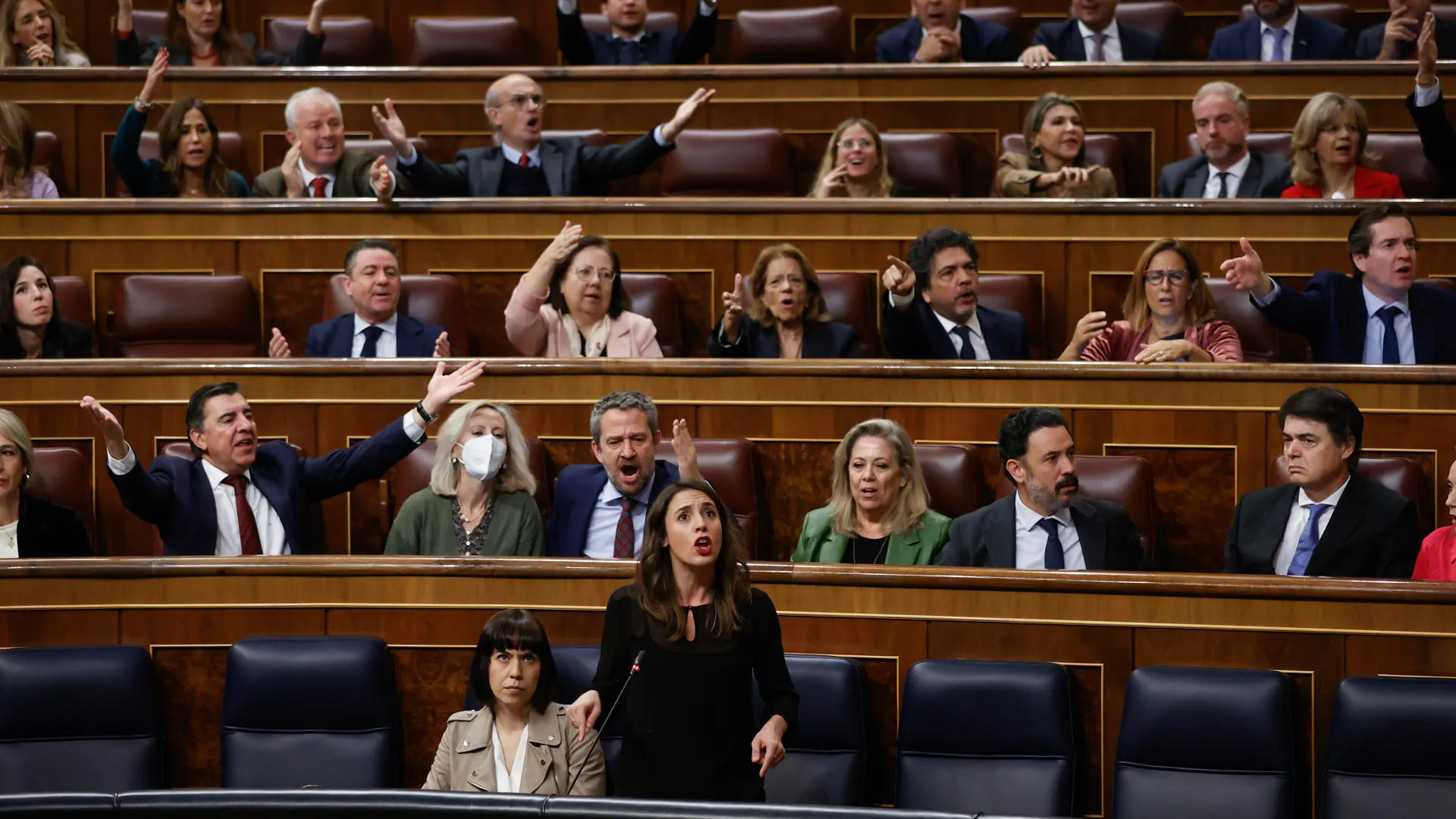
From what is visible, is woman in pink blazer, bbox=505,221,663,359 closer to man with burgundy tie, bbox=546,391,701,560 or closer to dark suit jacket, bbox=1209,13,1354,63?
man with burgundy tie, bbox=546,391,701,560

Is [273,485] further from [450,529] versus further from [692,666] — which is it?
[692,666]

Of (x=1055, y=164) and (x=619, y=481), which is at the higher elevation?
(x=1055, y=164)

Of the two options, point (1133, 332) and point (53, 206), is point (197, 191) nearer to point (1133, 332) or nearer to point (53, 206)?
point (53, 206)

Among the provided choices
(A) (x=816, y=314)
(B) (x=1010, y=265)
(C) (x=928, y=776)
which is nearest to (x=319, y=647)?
(C) (x=928, y=776)

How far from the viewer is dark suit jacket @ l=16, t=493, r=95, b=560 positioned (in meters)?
1.98

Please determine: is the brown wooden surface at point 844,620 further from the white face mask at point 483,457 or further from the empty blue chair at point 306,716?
the white face mask at point 483,457

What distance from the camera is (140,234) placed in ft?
8.66

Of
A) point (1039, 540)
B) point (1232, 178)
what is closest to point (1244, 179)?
point (1232, 178)

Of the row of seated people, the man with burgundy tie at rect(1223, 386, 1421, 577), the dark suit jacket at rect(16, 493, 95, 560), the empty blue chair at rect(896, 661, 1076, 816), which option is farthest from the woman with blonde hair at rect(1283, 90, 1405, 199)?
the dark suit jacket at rect(16, 493, 95, 560)

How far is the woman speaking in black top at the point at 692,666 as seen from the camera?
1.56 meters

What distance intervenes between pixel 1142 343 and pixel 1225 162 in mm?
546

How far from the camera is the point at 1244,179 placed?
2.70 m

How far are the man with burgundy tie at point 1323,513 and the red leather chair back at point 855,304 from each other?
713 millimetres

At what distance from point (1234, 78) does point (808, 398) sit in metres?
1.17
